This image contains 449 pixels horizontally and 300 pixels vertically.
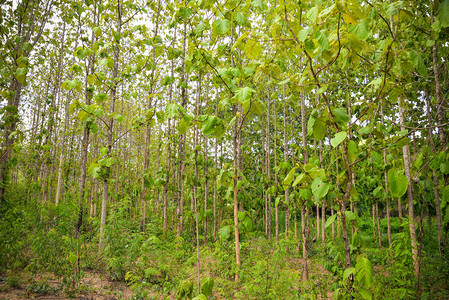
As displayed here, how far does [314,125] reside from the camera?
4.92 feet

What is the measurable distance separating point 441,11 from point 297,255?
23.8 feet

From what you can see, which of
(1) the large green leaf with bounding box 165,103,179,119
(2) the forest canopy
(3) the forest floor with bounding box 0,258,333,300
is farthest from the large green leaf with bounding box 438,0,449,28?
(3) the forest floor with bounding box 0,258,333,300

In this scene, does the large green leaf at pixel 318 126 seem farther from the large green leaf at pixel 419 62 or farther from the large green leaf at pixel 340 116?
the large green leaf at pixel 419 62

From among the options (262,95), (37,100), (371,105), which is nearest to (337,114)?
(371,105)

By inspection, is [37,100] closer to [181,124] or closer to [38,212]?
[38,212]

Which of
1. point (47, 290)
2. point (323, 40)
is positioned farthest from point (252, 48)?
point (47, 290)

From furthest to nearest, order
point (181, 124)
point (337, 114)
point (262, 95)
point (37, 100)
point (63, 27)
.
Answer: point (37, 100), point (262, 95), point (63, 27), point (181, 124), point (337, 114)

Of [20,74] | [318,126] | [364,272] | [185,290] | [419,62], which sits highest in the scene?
[20,74]

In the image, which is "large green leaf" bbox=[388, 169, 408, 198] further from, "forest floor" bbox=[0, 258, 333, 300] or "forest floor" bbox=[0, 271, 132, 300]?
"forest floor" bbox=[0, 271, 132, 300]

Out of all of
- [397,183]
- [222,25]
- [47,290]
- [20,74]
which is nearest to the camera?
[397,183]

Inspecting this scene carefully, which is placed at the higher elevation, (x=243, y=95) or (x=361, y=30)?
(x=361, y=30)

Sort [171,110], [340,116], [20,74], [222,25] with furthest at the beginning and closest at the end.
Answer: [20,74] < [222,25] < [171,110] < [340,116]

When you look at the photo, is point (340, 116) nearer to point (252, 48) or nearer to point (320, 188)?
point (320, 188)

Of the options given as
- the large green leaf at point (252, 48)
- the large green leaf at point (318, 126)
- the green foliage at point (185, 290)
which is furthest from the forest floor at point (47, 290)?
the large green leaf at point (252, 48)
